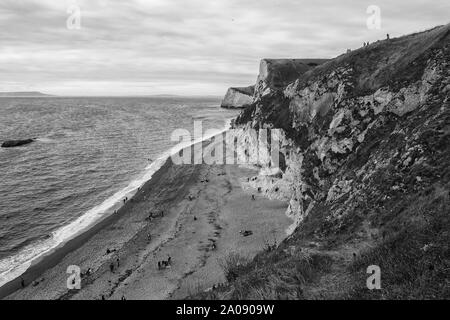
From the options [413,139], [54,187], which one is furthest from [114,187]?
[413,139]

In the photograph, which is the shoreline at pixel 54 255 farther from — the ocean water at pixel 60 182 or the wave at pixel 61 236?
the ocean water at pixel 60 182

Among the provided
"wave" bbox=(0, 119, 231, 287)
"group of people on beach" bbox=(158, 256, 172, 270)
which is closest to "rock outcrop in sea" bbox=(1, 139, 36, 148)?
"wave" bbox=(0, 119, 231, 287)

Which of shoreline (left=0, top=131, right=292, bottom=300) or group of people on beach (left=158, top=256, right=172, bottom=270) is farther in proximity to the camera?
group of people on beach (left=158, top=256, right=172, bottom=270)

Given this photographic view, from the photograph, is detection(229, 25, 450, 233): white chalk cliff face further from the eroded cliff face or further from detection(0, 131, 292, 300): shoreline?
the eroded cliff face

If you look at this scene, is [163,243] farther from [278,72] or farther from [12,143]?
[278,72]

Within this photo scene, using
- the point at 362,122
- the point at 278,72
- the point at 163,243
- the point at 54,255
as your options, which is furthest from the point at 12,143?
the point at 362,122

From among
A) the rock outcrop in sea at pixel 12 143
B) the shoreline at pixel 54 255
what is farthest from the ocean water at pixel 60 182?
the rock outcrop in sea at pixel 12 143
